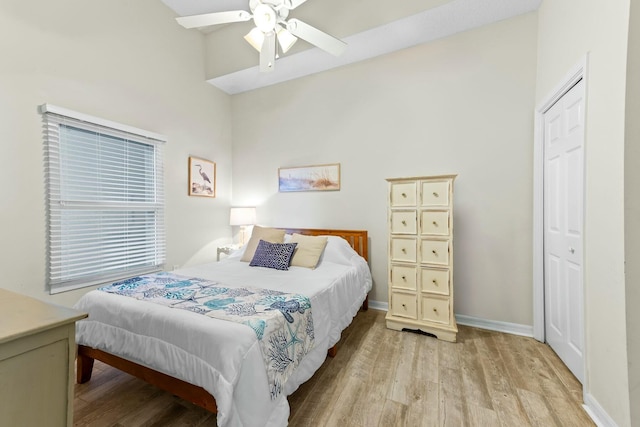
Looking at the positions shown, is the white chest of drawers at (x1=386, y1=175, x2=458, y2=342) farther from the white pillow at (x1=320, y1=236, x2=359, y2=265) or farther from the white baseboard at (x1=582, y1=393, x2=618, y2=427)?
the white baseboard at (x1=582, y1=393, x2=618, y2=427)

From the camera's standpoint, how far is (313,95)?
352 centimetres

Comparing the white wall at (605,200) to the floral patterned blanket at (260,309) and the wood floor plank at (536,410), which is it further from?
the floral patterned blanket at (260,309)

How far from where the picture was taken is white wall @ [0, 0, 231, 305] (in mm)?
2025

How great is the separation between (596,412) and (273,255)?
2483 mm

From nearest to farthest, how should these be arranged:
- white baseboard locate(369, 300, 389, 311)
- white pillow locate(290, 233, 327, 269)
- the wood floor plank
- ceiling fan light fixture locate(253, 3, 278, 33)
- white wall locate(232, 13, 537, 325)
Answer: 1. the wood floor plank
2. ceiling fan light fixture locate(253, 3, 278, 33)
3. white wall locate(232, 13, 537, 325)
4. white pillow locate(290, 233, 327, 269)
5. white baseboard locate(369, 300, 389, 311)

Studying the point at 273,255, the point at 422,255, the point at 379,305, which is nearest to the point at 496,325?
the point at 422,255

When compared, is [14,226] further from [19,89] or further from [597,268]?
[597,268]

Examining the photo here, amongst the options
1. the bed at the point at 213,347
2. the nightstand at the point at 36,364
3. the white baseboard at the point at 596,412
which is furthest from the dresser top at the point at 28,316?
the white baseboard at the point at 596,412

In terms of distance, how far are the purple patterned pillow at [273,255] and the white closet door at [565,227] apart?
2.23 metres

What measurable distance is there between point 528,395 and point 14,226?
385 cm

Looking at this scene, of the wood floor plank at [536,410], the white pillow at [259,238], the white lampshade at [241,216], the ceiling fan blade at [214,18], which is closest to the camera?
the wood floor plank at [536,410]

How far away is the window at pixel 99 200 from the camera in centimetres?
224

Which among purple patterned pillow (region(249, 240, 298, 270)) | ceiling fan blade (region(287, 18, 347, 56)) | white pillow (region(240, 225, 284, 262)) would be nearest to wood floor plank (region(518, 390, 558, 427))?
purple patterned pillow (region(249, 240, 298, 270))

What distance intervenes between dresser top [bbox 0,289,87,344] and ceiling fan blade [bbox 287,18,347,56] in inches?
88.6
